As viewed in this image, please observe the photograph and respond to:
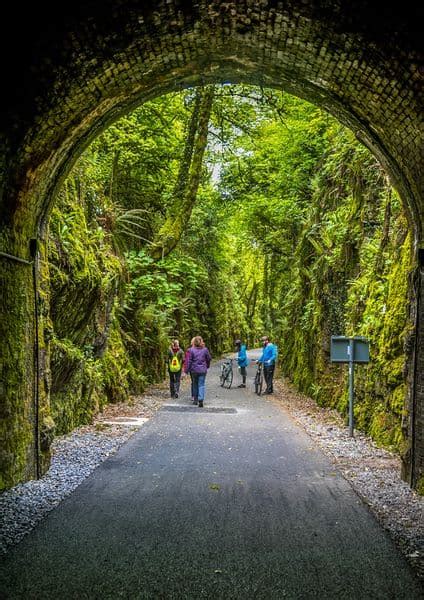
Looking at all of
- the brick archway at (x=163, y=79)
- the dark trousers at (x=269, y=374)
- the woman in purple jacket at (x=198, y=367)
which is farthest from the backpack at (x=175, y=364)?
the brick archway at (x=163, y=79)

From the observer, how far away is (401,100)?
595 cm

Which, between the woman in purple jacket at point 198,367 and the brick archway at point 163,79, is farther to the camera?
the woman in purple jacket at point 198,367

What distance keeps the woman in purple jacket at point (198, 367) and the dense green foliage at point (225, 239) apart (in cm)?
192

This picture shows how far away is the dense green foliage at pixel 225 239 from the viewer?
9703mm

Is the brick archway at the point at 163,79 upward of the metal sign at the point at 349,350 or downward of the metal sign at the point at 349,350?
upward

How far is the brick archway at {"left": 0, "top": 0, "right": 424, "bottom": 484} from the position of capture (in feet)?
17.3

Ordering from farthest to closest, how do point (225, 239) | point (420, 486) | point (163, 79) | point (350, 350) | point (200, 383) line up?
point (225, 239) → point (200, 383) → point (350, 350) → point (163, 79) → point (420, 486)

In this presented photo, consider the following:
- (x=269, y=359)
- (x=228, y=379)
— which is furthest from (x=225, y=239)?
(x=269, y=359)

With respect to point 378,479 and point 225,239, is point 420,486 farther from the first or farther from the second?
point 225,239

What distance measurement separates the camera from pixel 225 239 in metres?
29.6

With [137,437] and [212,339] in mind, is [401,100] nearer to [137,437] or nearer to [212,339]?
[137,437]

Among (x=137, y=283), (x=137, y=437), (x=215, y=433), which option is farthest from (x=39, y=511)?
(x=137, y=283)

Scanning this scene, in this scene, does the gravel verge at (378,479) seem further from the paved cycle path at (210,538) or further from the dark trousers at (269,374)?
the dark trousers at (269,374)

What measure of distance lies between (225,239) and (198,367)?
15.9 m
